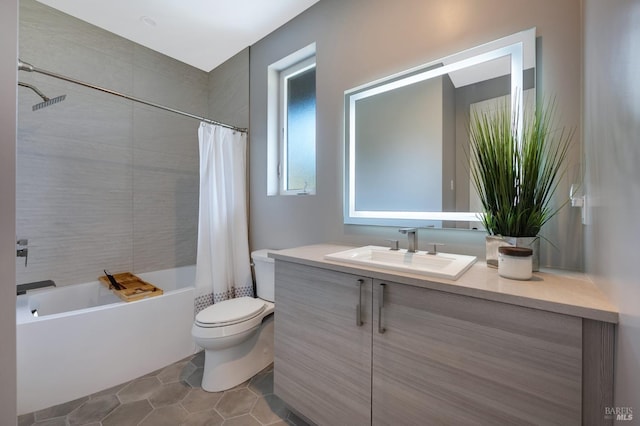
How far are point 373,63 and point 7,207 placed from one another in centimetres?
174

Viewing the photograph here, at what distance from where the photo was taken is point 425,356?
0.91 metres

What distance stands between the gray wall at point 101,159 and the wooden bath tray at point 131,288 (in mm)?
122

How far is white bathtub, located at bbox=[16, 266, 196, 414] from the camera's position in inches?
58.6

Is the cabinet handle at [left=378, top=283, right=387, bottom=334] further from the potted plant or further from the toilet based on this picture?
the toilet

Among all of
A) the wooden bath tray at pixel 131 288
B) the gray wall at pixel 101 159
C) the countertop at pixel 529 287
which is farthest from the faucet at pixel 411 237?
the gray wall at pixel 101 159

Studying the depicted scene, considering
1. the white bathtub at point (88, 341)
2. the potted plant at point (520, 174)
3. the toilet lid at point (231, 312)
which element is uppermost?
the potted plant at point (520, 174)

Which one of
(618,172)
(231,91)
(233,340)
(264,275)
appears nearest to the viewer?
(618,172)

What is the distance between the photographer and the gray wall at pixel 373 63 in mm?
1065

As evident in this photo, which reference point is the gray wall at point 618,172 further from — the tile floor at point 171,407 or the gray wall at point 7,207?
the tile floor at point 171,407

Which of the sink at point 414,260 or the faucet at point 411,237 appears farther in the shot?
the faucet at point 411,237

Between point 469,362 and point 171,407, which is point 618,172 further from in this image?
point 171,407

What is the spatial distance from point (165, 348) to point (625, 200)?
97.9 inches

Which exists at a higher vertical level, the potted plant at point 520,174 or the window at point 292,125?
the window at point 292,125

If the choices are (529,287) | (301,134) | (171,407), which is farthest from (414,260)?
(171,407)
